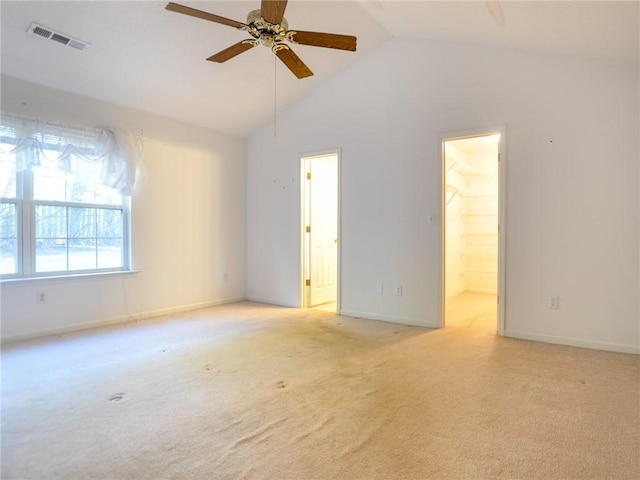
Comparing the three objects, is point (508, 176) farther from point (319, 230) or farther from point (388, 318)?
point (319, 230)

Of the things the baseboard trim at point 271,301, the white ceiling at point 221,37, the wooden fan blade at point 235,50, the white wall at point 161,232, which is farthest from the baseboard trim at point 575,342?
the white wall at point 161,232

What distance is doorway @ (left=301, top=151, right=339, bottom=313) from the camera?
5227mm

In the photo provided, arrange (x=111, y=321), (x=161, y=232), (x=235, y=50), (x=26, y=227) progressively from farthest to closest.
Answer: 1. (x=161, y=232)
2. (x=111, y=321)
3. (x=26, y=227)
4. (x=235, y=50)

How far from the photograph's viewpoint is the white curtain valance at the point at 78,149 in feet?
11.6

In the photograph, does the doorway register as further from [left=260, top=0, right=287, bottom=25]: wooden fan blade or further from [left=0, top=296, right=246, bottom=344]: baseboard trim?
[left=260, top=0, right=287, bottom=25]: wooden fan blade

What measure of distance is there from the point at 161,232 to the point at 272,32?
3.06 m

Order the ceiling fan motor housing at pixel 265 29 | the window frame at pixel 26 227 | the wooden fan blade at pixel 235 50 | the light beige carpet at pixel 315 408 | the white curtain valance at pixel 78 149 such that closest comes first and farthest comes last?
the light beige carpet at pixel 315 408 < the ceiling fan motor housing at pixel 265 29 < the wooden fan blade at pixel 235 50 < the white curtain valance at pixel 78 149 < the window frame at pixel 26 227

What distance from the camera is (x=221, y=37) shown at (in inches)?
140

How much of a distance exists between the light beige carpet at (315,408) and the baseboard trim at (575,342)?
0.35 feet

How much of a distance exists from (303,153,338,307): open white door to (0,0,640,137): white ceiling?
122 centimetres

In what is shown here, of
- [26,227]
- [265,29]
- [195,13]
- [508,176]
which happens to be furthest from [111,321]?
[508,176]

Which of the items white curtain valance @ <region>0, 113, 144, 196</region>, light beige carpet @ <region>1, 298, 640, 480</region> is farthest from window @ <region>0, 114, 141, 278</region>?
light beige carpet @ <region>1, 298, 640, 480</region>

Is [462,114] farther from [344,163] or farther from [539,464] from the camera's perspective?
[539,464]

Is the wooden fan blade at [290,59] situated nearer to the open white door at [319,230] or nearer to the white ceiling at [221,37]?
the white ceiling at [221,37]
